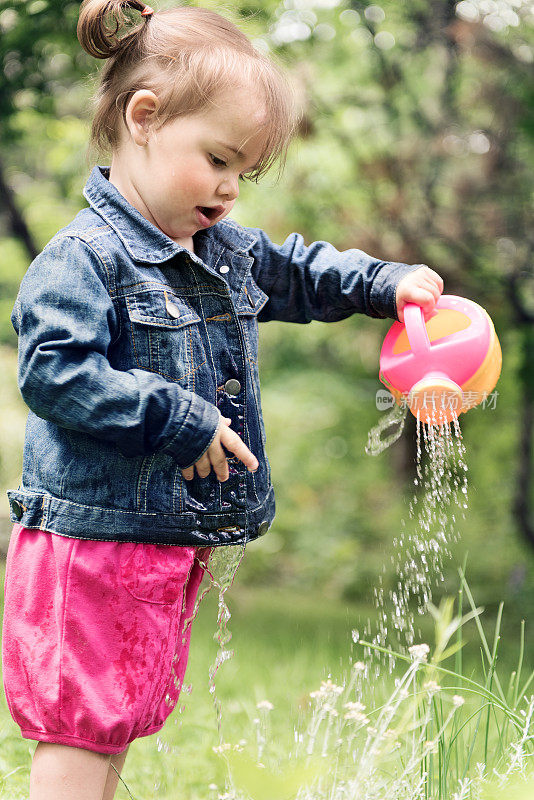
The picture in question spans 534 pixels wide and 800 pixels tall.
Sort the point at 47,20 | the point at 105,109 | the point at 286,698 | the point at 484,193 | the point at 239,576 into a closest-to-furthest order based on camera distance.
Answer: the point at 105,109, the point at 286,698, the point at 47,20, the point at 484,193, the point at 239,576

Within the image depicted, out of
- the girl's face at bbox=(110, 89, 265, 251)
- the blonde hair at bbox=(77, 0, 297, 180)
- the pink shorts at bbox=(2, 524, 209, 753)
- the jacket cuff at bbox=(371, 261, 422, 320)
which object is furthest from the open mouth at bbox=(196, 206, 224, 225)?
the pink shorts at bbox=(2, 524, 209, 753)

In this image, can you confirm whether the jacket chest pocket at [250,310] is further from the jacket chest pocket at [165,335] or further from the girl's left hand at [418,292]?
the girl's left hand at [418,292]

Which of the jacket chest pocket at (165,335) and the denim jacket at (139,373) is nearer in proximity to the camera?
the denim jacket at (139,373)

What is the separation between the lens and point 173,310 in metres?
1.60

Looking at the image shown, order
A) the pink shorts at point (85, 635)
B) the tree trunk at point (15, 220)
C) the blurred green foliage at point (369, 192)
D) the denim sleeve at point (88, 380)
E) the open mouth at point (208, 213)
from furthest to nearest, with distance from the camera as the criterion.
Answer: the blurred green foliage at point (369, 192)
the tree trunk at point (15, 220)
the open mouth at point (208, 213)
the pink shorts at point (85, 635)
the denim sleeve at point (88, 380)

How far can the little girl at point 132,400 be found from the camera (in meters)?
1.47

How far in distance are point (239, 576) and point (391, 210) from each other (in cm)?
434

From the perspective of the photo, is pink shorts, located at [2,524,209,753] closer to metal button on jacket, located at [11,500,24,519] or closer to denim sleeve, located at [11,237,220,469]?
metal button on jacket, located at [11,500,24,519]

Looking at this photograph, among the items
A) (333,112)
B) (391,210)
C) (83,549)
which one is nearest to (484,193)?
(391,210)

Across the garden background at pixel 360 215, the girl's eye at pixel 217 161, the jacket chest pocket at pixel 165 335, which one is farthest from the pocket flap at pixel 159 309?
the garden background at pixel 360 215

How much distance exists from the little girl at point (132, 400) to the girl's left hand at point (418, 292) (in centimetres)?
33

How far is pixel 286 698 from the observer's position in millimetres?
3125

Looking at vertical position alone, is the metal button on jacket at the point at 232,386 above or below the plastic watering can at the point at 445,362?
below

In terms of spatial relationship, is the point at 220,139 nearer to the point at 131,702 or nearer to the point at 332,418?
the point at 131,702
